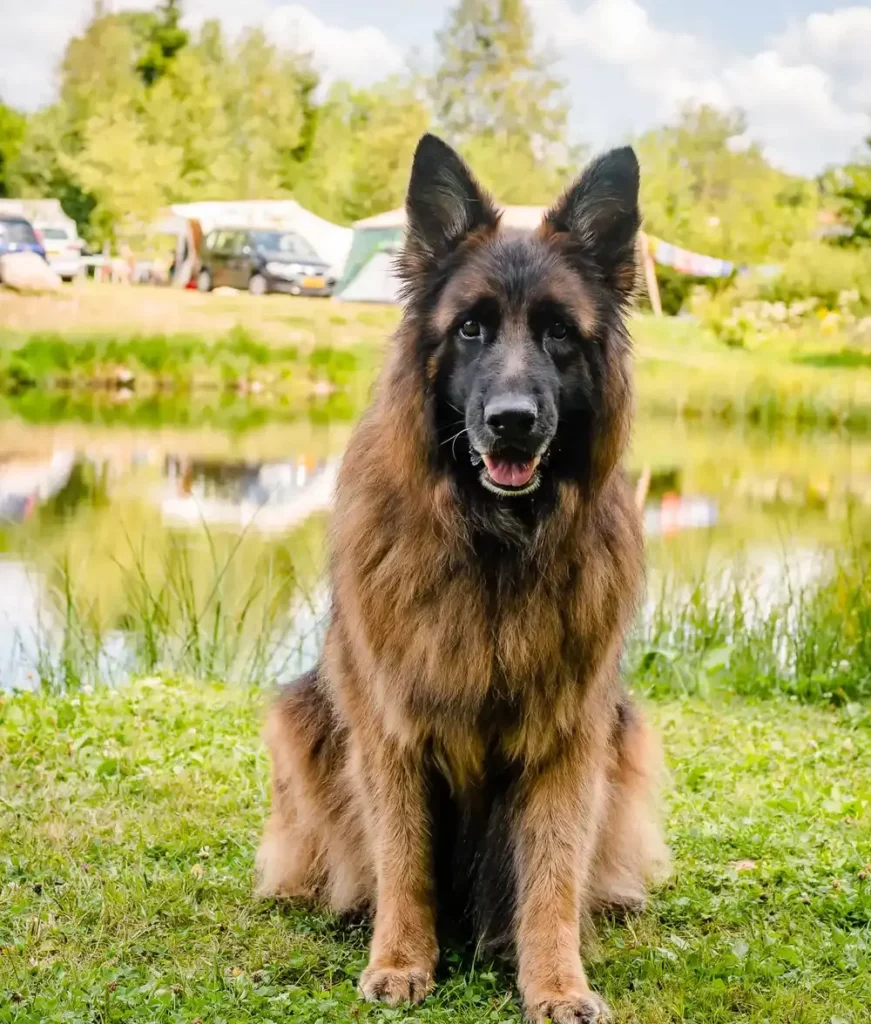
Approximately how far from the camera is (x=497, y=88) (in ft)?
128

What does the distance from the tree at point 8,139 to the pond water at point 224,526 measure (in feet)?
91.6

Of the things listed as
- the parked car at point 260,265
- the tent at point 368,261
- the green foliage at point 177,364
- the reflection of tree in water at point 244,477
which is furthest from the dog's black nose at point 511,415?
the parked car at point 260,265

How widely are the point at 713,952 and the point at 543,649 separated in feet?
3.25

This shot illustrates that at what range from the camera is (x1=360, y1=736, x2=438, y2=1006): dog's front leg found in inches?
122

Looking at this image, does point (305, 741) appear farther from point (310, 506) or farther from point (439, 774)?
point (310, 506)

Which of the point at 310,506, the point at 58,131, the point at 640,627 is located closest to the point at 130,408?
the point at 310,506

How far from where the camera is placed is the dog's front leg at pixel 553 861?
3037 mm

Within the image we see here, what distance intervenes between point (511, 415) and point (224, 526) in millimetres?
9161

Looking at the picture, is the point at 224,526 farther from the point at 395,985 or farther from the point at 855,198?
the point at 855,198

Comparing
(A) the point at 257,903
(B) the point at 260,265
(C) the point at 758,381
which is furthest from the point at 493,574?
(B) the point at 260,265

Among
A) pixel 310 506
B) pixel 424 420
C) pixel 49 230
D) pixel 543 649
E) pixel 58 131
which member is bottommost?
pixel 310 506

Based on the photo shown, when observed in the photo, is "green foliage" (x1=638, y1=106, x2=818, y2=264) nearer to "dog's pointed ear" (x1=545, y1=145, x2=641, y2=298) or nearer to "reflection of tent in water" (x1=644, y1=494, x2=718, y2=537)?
"reflection of tent in water" (x1=644, y1=494, x2=718, y2=537)

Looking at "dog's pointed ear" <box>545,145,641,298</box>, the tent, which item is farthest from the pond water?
the tent

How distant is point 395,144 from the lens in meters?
37.7
